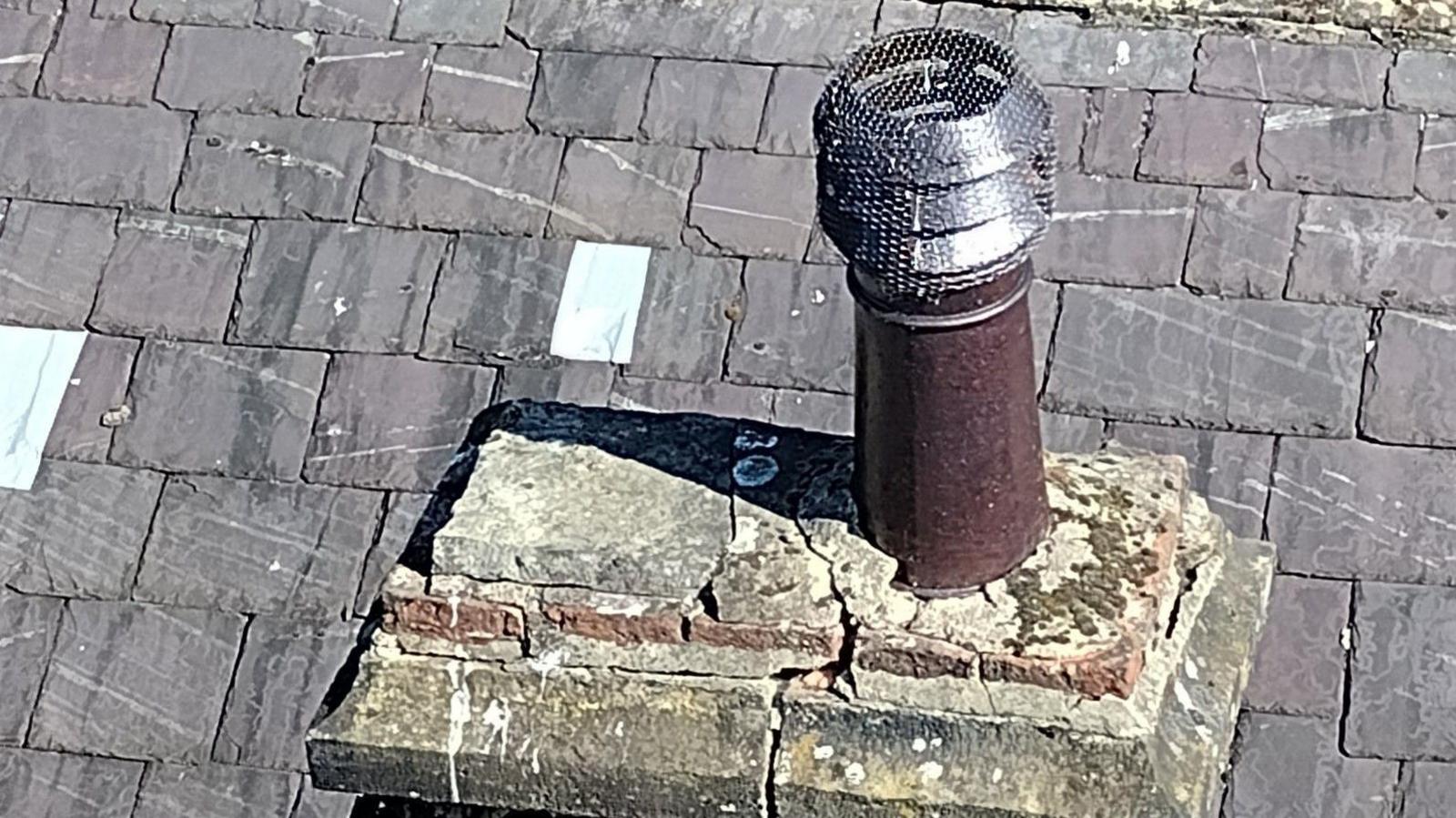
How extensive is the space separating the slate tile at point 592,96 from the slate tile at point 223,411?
759mm

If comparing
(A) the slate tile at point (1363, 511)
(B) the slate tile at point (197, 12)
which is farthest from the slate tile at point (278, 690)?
(A) the slate tile at point (1363, 511)

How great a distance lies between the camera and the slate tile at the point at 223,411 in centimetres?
508

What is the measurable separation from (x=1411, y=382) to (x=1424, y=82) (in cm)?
72

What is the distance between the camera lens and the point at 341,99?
5414 mm

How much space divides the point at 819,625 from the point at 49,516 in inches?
108

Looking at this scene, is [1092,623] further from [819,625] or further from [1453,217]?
[1453,217]

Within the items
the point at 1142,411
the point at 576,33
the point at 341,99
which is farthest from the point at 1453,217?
the point at 341,99

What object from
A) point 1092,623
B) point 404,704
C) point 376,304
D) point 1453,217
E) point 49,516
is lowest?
point 49,516

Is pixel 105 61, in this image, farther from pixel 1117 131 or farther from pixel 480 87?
pixel 1117 131

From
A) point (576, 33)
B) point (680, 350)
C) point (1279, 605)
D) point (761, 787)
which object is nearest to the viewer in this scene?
point (761, 787)

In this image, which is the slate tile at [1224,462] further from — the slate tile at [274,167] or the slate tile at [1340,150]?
the slate tile at [274,167]

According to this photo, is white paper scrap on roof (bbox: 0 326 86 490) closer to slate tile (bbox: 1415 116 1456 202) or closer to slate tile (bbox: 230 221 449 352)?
slate tile (bbox: 230 221 449 352)

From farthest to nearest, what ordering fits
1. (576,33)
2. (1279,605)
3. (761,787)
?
(576,33) → (1279,605) → (761,787)

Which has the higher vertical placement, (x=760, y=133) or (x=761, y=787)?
(x=761, y=787)
